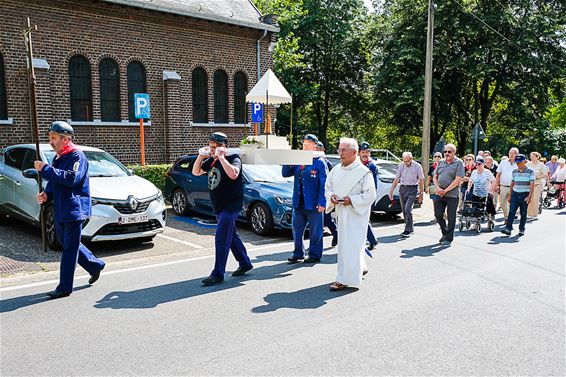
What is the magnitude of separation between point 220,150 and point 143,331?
7.35ft

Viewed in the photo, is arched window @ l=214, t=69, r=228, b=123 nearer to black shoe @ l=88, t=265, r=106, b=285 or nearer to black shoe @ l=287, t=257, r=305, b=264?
black shoe @ l=287, t=257, r=305, b=264

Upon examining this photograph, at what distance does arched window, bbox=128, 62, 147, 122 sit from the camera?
17.3 metres

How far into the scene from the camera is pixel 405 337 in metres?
4.59

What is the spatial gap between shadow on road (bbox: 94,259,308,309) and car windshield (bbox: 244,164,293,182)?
11.9 feet

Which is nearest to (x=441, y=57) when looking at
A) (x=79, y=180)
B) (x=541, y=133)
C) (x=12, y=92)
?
(x=541, y=133)

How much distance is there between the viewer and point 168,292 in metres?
6.00

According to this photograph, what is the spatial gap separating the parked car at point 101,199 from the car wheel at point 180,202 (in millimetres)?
2311

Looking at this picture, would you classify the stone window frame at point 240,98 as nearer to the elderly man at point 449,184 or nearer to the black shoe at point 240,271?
the elderly man at point 449,184

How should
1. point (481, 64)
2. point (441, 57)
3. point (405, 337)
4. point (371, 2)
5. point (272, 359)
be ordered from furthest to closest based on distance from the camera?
1. point (371, 2)
2. point (441, 57)
3. point (481, 64)
4. point (405, 337)
5. point (272, 359)

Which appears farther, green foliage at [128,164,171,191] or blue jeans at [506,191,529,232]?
green foliage at [128,164,171,191]

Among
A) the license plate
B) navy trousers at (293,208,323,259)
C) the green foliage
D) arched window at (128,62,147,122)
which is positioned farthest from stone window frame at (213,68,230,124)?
navy trousers at (293,208,323,259)

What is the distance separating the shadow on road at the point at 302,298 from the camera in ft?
17.9

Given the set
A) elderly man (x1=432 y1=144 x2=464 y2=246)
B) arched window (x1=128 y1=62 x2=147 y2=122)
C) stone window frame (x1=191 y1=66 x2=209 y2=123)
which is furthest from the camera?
stone window frame (x1=191 y1=66 x2=209 y2=123)

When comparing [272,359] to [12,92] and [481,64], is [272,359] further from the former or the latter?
[481,64]
